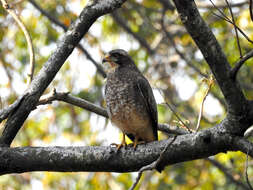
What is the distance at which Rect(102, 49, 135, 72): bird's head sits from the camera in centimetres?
557

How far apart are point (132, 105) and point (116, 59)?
98cm

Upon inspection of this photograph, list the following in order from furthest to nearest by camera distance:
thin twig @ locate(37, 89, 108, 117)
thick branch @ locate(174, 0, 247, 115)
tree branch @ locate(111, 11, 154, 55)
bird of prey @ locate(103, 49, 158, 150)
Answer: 1. tree branch @ locate(111, 11, 154, 55)
2. bird of prey @ locate(103, 49, 158, 150)
3. thin twig @ locate(37, 89, 108, 117)
4. thick branch @ locate(174, 0, 247, 115)

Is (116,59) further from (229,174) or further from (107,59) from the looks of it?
(229,174)

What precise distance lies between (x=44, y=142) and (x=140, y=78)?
14.1 ft

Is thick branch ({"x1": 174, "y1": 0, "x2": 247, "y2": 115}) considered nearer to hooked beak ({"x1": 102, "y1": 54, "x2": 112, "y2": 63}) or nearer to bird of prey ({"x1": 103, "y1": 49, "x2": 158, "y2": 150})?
bird of prey ({"x1": 103, "y1": 49, "x2": 158, "y2": 150})

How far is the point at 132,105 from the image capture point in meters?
4.88

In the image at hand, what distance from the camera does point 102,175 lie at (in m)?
7.39

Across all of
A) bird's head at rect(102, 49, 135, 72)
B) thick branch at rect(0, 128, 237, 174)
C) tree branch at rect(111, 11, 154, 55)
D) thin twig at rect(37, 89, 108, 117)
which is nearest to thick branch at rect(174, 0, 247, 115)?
thick branch at rect(0, 128, 237, 174)

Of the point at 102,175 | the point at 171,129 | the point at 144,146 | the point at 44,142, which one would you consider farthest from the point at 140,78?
the point at 44,142

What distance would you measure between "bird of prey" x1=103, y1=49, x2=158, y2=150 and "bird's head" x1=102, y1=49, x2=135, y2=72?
14.5 inches

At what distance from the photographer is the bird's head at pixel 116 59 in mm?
5568

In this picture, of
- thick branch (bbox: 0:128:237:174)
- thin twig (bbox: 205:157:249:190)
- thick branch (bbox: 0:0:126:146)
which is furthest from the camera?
thin twig (bbox: 205:157:249:190)

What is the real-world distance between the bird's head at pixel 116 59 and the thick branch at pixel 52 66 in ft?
4.88

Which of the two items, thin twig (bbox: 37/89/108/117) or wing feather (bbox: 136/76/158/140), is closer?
thin twig (bbox: 37/89/108/117)
